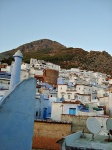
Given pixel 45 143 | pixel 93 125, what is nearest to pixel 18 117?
pixel 93 125

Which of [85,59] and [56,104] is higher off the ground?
[85,59]

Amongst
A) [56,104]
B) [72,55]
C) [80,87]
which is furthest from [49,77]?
[72,55]

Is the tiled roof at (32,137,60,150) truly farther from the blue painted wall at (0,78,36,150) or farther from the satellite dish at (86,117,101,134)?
the blue painted wall at (0,78,36,150)

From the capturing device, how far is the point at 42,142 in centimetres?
2008

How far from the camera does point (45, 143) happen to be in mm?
19875

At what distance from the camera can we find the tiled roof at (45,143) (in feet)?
63.3

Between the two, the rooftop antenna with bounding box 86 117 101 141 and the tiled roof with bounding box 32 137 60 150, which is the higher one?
the rooftop antenna with bounding box 86 117 101 141

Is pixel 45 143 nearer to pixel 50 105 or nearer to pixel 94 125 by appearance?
pixel 94 125

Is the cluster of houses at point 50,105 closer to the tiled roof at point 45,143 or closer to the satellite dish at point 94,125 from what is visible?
the satellite dish at point 94,125

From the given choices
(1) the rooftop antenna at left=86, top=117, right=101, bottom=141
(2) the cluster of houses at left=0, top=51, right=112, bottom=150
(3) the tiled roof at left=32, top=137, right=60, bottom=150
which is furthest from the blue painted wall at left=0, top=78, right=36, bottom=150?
(3) the tiled roof at left=32, top=137, right=60, bottom=150

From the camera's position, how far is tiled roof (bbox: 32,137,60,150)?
1928 cm

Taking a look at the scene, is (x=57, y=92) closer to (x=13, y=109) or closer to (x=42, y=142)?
(x=42, y=142)

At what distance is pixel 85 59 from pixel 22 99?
129 m

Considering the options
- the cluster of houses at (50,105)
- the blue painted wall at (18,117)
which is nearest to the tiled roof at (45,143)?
the cluster of houses at (50,105)
